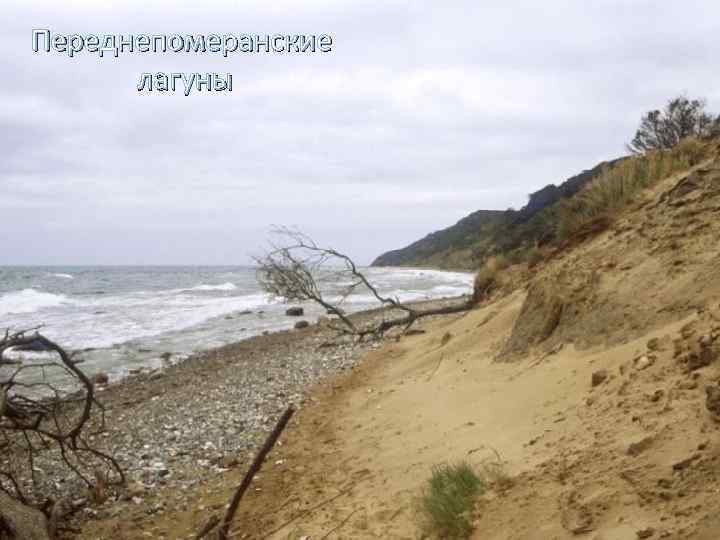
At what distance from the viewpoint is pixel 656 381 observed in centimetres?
436

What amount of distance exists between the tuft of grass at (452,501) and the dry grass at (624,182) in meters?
6.42

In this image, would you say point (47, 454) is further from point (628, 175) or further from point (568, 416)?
point (628, 175)

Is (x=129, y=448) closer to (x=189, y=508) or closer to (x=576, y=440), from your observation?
(x=189, y=508)

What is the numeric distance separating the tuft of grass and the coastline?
10.6 feet

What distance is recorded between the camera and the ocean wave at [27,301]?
33775mm

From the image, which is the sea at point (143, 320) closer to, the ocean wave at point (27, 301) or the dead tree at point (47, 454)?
the ocean wave at point (27, 301)

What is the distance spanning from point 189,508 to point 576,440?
151 inches

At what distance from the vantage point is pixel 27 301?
37781 mm

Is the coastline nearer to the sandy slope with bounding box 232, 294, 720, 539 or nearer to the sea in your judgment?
the sandy slope with bounding box 232, 294, 720, 539

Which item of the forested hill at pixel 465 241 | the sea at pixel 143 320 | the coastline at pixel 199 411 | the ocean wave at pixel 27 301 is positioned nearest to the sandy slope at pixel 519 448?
the coastline at pixel 199 411

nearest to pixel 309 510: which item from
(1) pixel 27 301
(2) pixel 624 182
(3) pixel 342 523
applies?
(3) pixel 342 523

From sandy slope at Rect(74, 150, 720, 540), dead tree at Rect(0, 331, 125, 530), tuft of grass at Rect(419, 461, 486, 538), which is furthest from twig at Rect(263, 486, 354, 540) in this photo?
dead tree at Rect(0, 331, 125, 530)

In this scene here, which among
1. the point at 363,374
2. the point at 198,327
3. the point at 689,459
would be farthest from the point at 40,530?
the point at 198,327

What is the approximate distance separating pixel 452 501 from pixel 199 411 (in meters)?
7.09
